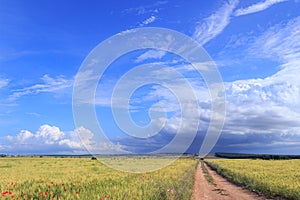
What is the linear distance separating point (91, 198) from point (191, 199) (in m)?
7.11

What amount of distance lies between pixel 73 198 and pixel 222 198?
992 centimetres

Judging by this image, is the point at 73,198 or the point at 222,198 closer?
the point at 73,198

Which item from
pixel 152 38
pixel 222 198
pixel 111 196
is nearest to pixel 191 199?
pixel 222 198

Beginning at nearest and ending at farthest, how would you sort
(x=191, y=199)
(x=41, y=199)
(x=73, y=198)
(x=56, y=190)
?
(x=73, y=198)
(x=41, y=199)
(x=56, y=190)
(x=191, y=199)

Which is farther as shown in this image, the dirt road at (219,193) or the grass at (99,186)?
the dirt road at (219,193)

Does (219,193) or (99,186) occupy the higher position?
(99,186)

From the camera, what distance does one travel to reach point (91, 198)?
10.8m

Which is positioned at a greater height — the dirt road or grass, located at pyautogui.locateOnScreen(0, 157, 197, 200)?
grass, located at pyautogui.locateOnScreen(0, 157, 197, 200)

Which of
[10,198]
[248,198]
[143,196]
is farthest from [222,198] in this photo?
[10,198]

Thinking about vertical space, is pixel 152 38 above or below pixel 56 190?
above

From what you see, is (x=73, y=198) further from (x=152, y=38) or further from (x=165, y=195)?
(x=152, y=38)

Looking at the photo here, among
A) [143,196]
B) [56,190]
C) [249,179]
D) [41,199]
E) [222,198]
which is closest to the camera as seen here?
[41,199]

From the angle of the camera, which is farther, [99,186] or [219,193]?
[219,193]

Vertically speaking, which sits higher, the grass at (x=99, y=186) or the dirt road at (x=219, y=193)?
the grass at (x=99, y=186)
